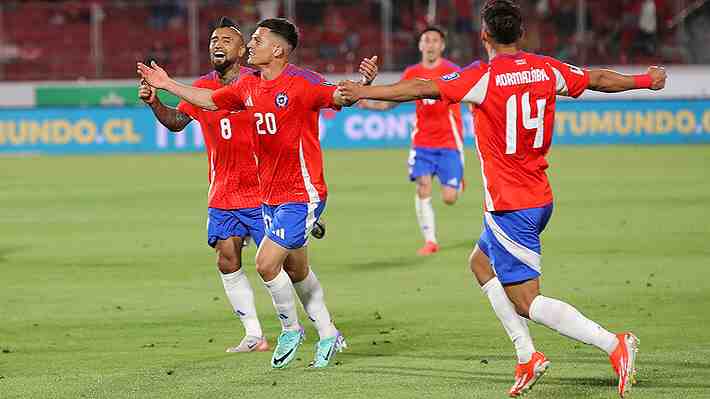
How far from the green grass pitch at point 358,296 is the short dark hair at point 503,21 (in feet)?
6.16

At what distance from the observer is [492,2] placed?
707cm

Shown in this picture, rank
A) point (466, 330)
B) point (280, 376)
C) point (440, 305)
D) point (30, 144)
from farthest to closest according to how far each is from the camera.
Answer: point (30, 144), point (440, 305), point (466, 330), point (280, 376)

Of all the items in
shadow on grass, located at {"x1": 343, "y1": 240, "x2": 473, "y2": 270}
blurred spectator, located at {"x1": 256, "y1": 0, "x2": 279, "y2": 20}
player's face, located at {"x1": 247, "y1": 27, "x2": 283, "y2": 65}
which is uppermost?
blurred spectator, located at {"x1": 256, "y1": 0, "x2": 279, "y2": 20}

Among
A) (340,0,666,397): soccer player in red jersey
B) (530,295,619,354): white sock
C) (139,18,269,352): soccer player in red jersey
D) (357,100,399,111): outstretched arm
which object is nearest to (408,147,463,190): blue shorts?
(357,100,399,111): outstretched arm

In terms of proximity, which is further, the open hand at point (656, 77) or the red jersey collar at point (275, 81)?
the red jersey collar at point (275, 81)

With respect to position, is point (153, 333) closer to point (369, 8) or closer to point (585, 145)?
point (585, 145)

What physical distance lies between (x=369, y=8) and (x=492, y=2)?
28141 millimetres

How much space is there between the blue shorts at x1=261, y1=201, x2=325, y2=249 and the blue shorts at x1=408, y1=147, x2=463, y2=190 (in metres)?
6.82

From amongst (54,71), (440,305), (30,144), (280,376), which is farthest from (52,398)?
(54,71)

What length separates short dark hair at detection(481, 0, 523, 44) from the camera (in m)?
7.02

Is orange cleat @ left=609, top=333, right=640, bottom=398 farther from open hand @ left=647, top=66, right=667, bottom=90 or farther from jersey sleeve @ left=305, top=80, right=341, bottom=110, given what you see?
jersey sleeve @ left=305, top=80, right=341, bottom=110

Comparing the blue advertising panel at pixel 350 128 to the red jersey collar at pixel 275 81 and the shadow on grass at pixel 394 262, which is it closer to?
the shadow on grass at pixel 394 262

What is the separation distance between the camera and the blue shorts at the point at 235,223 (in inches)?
350

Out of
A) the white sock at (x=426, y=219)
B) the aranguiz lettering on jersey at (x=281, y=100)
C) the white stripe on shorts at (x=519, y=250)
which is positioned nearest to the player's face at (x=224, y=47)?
the aranguiz lettering on jersey at (x=281, y=100)
